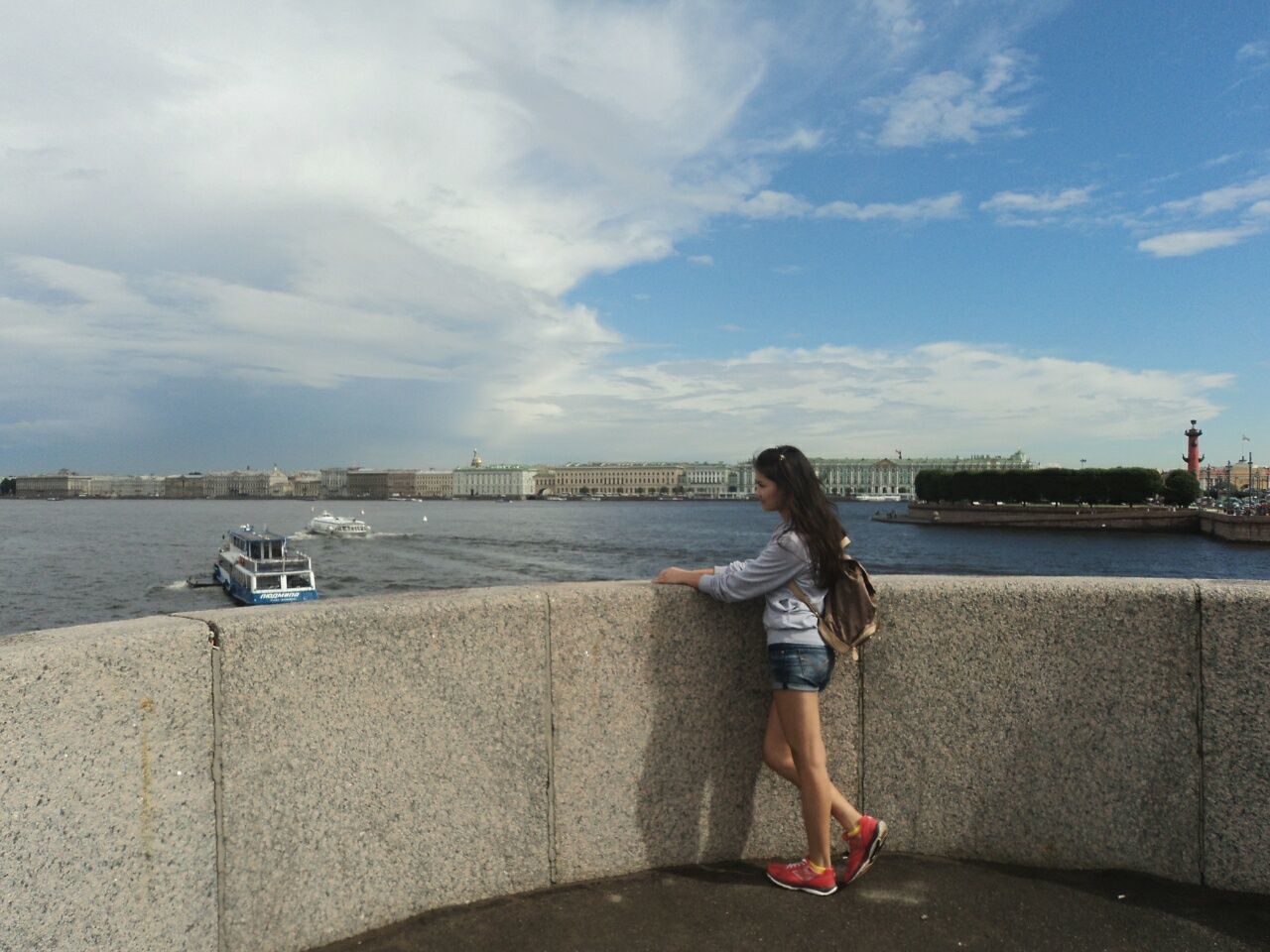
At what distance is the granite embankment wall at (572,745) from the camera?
7.06 feet

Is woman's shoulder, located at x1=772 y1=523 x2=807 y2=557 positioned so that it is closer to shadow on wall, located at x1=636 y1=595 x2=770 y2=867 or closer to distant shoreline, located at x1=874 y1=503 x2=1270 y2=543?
shadow on wall, located at x1=636 y1=595 x2=770 y2=867

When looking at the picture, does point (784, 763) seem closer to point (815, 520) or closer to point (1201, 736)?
point (815, 520)

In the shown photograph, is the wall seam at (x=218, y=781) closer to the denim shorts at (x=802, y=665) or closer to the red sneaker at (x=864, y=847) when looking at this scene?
the denim shorts at (x=802, y=665)

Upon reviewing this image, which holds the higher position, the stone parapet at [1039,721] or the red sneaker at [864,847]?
the stone parapet at [1039,721]

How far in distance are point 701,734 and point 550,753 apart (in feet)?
1.59

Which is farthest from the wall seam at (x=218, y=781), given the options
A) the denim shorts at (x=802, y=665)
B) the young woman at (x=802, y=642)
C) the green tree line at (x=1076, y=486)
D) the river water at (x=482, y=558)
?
the green tree line at (x=1076, y=486)

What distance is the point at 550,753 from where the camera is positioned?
2.74 m

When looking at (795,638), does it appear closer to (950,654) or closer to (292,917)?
(950,654)

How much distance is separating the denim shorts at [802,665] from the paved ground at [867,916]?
615 mm

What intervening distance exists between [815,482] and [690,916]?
125cm

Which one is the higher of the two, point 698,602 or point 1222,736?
point 698,602

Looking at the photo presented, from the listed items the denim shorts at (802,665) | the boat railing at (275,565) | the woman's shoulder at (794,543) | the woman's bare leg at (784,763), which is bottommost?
the boat railing at (275,565)

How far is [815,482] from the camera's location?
2.72 metres

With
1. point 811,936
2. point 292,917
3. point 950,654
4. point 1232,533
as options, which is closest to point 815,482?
point 950,654
